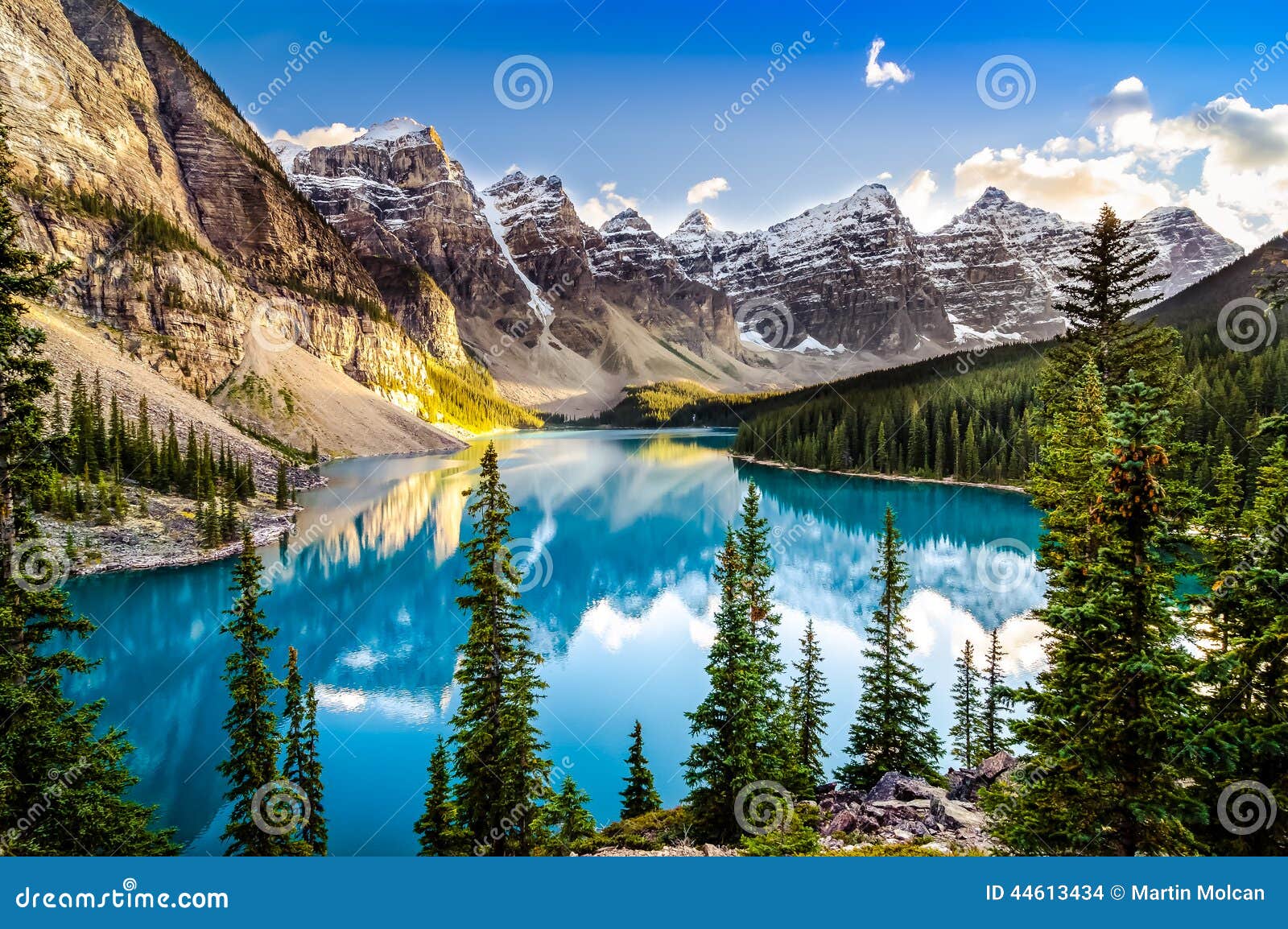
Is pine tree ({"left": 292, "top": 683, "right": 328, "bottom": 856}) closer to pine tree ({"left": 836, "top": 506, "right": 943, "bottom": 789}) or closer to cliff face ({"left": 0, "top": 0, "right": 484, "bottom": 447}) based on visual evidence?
pine tree ({"left": 836, "top": 506, "right": 943, "bottom": 789})

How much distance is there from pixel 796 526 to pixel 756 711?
154ft

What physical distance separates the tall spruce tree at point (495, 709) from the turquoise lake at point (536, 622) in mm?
6360

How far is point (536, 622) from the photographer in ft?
111

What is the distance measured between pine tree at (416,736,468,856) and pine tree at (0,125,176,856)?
5654 mm

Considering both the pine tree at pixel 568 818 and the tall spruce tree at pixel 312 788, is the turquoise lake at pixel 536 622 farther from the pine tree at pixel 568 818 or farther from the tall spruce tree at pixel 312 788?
the pine tree at pixel 568 818

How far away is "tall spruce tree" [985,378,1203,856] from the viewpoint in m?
7.12

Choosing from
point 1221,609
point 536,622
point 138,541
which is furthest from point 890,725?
point 138,541

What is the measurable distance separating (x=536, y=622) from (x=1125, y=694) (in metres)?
29.7

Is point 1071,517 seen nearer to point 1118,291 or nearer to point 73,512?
→ point 1118,291

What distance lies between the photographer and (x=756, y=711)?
12.6 m

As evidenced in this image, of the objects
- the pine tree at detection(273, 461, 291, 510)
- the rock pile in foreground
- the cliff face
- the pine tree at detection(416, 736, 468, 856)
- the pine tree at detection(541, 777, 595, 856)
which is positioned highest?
the cliff face

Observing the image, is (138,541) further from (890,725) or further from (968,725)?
(968,725)

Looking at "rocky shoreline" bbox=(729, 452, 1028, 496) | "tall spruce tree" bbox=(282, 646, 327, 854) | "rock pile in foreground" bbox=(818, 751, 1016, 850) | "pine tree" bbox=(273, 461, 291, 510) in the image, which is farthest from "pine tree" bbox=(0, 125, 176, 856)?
"rocky shoreline" bbox=(729, 452, 1028, 496)

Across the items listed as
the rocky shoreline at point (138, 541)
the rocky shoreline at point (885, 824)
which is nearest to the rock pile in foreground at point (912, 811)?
the rocky shoreline at point (885, 824)
